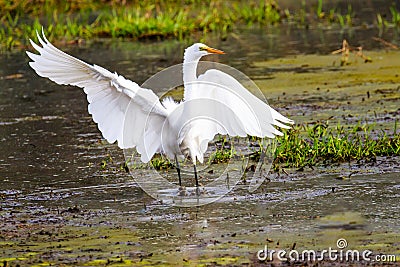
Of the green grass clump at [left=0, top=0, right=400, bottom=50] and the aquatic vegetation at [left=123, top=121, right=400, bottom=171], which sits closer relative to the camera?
the aquatic vegetation at [left=123, top=121, right=400, bottom=171]

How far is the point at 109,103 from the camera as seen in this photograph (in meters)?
6.58

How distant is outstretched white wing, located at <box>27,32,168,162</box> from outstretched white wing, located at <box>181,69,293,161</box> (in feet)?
1.23

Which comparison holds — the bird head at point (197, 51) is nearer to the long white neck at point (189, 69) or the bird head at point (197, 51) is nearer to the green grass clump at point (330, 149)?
the long white neck at point (189, 69)

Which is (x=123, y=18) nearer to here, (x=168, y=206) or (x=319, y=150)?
(x=319, y=150)

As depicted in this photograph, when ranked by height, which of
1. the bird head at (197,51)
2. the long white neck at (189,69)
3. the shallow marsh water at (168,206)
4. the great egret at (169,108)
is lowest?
the shallow marsh water at (168,206)

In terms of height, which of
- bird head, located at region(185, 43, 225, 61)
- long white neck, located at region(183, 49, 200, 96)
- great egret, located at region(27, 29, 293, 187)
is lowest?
great egret, located at region(27, 29, 293, 187)

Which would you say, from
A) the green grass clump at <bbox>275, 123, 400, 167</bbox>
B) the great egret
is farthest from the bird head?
the green grass clump at <bbox>275, 123, 400, 167</bbox>

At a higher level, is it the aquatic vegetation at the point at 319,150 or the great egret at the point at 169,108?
the great egret at the point at 169,108

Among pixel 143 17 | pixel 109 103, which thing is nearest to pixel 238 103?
pixel 109 103

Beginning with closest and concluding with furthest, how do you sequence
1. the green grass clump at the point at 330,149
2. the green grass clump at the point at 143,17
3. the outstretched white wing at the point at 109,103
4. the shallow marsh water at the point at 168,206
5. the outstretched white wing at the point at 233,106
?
1. the shallow marsh water at the point at 168,206
2. the outstretched white wing at the point at 233,106
3. the outstretched white wing at the point at 109,103
4. the green grass clump at the point at 330,149
5. the green grass clump at the point at 143,17

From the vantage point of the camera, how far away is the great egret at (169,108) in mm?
6176

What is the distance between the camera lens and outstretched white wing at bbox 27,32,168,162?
6.47 m

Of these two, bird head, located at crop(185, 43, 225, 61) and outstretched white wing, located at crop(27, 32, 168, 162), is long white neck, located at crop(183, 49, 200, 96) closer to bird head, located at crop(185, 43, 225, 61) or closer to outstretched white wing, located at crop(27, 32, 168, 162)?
bird head, located at crop(185, 43, 225, 61)

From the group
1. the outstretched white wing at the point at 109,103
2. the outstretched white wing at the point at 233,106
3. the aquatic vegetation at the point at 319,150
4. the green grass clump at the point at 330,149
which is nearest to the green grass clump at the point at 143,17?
the aquatic vegetation at the point at 319,150
